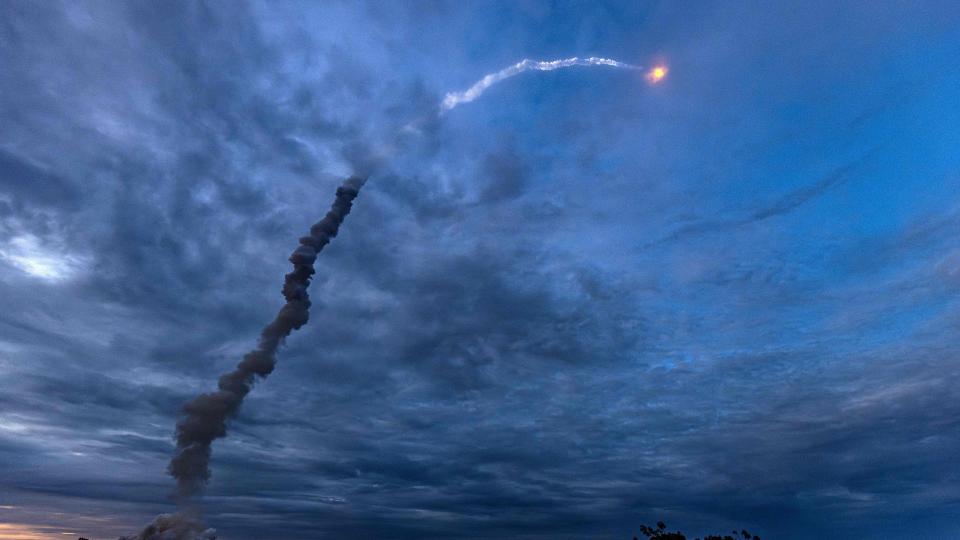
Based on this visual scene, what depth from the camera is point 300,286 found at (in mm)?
102562

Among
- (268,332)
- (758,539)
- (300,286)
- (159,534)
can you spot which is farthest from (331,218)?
(758,539)

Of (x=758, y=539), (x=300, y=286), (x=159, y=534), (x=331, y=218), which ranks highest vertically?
(x=331, y=218)

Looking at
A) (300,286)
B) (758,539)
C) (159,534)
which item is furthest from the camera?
(758,539)

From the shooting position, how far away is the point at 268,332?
105375 mm

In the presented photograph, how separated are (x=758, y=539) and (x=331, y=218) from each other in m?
179

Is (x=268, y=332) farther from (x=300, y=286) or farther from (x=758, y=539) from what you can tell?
(x=758, y=539)

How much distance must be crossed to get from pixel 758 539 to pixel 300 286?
178 metres

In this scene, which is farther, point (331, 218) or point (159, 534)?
point (159, 534)

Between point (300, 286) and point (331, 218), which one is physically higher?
point (331, 218)

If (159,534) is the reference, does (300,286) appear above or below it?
above

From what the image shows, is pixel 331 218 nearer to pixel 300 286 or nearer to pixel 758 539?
pixel 300 286

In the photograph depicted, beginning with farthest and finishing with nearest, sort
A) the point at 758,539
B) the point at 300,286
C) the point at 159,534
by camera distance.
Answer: the point at 758,539 < the point at 159,534 < the point at 300,286

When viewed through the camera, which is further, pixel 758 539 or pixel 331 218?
pixel 758 539

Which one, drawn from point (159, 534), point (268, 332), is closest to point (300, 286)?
point (268, 332)
